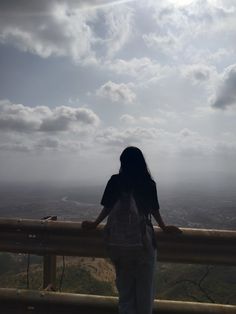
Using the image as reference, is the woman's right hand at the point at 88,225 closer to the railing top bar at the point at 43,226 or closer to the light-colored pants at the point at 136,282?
the railing top bar at the point at 43,226

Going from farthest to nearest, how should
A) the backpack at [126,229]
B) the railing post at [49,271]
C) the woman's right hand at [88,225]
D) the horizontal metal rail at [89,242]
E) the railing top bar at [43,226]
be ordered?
the railing post at [49,271] < the railing top bar at [43,226] < the woman's right hand at [88,225] < the horizontal metal rail at [89,242] < the backpack at [126,229]

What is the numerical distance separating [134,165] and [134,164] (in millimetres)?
11

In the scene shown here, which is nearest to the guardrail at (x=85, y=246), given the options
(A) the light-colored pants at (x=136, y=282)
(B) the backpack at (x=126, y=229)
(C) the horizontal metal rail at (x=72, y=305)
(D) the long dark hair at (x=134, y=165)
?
(C) the horizontal metal rail at (x=72, y=305)

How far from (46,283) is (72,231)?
0.83 m

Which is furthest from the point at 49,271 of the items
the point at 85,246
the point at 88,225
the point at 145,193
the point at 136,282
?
the point at 145,193

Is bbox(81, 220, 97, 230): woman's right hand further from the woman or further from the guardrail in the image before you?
the woman

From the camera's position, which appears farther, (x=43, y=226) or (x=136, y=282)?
(x=43, y=226)

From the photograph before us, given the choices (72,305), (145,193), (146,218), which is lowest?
(72,305)

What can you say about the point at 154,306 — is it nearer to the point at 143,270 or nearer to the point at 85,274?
the point at 143,270

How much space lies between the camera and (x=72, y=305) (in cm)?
502

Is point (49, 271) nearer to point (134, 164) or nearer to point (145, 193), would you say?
point (145, 193)

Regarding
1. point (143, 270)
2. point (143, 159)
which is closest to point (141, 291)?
point (143, 270)

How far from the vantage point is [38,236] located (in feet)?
17.1

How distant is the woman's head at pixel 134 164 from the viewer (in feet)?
14.3
